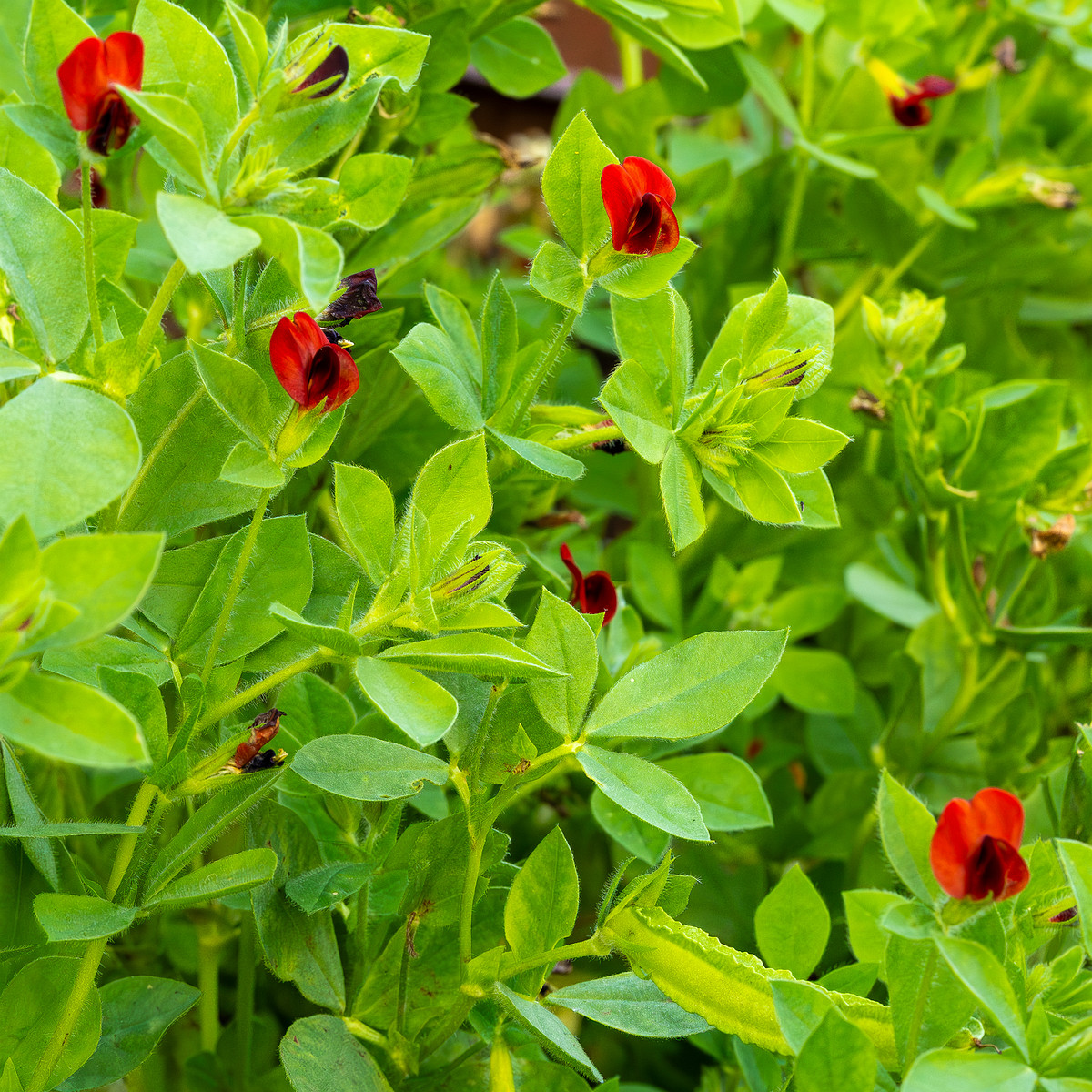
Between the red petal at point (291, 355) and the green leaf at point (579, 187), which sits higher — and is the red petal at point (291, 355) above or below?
below

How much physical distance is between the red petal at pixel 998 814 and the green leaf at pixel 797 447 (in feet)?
0.48

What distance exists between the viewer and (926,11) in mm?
805

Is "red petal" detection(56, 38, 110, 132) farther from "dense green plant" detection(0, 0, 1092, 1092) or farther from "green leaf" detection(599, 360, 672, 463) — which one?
"green leaf" detection(599, 360, 672, 463)

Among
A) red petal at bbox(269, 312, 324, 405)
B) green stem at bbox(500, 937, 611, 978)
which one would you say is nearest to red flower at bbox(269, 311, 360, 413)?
red petal at bbox(269, 312, 324, 405)

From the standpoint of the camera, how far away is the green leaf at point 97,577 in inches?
11.7

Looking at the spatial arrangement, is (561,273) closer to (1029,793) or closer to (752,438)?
(752,438)

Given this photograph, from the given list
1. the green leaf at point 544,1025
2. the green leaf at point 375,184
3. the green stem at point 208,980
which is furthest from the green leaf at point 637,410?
the green stem at point 208,980

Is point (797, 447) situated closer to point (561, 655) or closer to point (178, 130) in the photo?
→ point (561, 655)

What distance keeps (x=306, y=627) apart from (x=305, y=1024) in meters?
0.19

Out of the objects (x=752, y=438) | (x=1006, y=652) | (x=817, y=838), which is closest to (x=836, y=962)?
(x=817, y=838)

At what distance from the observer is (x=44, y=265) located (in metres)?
0.39

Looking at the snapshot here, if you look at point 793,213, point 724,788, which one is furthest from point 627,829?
point 793,213

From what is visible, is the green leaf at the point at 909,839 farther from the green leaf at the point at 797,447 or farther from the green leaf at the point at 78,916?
the green leaf at the point at 78,916

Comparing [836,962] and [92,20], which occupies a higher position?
[92,20]
